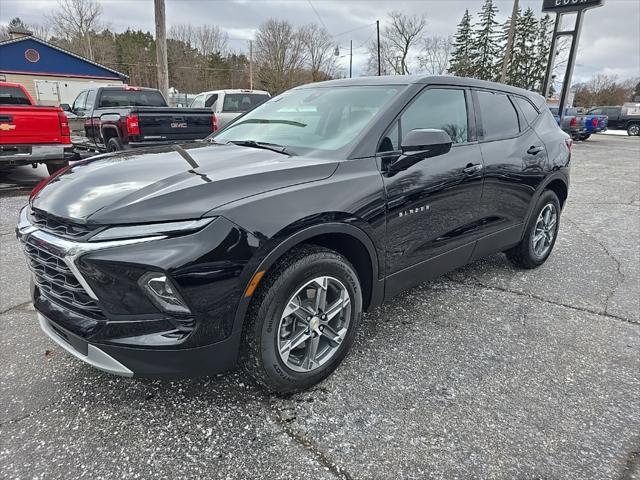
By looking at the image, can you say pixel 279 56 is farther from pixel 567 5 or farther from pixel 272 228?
pixel 272 228

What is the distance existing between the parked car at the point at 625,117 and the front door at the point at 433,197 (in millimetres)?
34736

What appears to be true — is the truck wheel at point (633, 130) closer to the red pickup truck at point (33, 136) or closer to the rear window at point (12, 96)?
the red pickup truck at point (33, 136)

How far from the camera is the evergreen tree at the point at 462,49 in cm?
5450

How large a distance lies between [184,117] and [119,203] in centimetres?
713

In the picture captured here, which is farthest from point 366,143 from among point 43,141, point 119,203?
point 43,141

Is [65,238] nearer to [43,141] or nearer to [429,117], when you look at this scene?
[429,117]

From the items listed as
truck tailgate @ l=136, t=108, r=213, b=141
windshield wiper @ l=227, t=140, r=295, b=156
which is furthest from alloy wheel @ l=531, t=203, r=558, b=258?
truck tailgate @ l=136, t=108, r=213, b=141

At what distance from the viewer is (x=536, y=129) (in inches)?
163

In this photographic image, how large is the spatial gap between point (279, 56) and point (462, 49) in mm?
23899

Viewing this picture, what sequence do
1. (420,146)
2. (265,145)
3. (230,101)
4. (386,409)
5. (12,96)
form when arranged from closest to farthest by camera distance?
1. (386,409)
2. (420,146)
3. (265,145)
4. (12,96)
5. (230,101)

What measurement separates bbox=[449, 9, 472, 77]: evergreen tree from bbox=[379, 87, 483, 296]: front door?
187 feet

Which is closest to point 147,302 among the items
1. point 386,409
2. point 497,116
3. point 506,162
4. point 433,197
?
point 386,409

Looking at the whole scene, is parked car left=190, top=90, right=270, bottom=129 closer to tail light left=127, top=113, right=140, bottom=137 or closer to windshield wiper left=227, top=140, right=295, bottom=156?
tail light left=127, top=113, right=140, bottom=137

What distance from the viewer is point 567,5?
46.9 feet
